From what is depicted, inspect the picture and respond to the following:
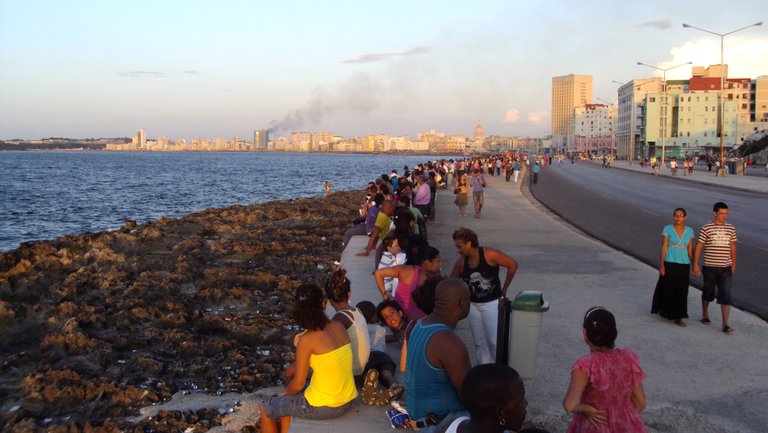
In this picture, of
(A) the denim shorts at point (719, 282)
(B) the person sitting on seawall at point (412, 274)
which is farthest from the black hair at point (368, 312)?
(A) the denim shorts at point (719, 282)

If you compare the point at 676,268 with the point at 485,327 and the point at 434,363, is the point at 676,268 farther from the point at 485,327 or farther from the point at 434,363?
the point at 434,363

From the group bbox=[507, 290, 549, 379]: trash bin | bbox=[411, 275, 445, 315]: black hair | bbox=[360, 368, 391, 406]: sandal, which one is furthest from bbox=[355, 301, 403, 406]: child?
bbox=[507, 290, 549, 379]: trash bin

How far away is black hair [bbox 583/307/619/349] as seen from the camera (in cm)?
383

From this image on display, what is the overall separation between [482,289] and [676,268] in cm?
318

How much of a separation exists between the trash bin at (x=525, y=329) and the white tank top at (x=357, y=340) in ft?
4.07

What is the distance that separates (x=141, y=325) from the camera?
9.75 meters

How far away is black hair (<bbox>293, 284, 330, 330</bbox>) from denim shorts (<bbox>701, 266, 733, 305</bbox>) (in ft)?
16.9

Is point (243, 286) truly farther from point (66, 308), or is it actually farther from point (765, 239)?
point (765, 239)

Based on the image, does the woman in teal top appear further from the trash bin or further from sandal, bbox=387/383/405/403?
sandal, bbox=387/383/405/403

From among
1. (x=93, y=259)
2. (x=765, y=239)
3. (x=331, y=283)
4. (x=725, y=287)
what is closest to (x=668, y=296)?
(x=725, y=287)

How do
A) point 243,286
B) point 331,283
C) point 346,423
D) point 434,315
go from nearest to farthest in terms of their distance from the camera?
1. point 434,315
2. point 346,423
3. point 331,283
4. point 243,286

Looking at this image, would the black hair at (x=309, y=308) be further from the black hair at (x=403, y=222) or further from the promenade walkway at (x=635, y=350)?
the black hair at (x=403, y=222)

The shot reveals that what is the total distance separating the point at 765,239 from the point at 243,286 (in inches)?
488

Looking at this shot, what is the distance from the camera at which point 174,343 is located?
866 centimetres
